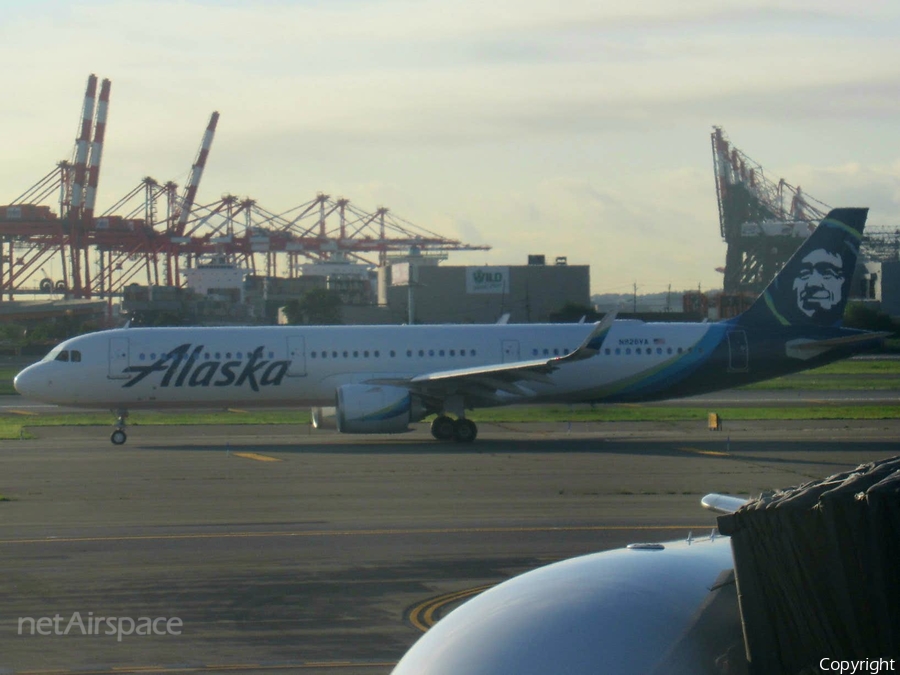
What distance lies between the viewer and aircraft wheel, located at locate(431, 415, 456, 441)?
2411 cm

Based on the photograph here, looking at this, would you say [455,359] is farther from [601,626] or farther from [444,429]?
[601,626]

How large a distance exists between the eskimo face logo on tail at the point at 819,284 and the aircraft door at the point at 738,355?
1778mm

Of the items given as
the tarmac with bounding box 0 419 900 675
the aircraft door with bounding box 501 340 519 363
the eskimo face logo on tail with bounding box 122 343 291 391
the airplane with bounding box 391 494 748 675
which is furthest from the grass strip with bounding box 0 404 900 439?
the airplane with bounding box 391 494 748 675

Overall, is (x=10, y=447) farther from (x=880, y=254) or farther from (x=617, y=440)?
(x=880, y=254)

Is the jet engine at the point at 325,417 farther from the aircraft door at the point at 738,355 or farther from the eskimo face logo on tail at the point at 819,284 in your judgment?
the eskimo face logo on tail at the point at 819,284

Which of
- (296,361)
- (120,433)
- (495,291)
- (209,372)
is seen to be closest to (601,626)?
(296,361)

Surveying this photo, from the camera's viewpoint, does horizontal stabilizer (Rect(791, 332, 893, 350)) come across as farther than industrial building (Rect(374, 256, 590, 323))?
No

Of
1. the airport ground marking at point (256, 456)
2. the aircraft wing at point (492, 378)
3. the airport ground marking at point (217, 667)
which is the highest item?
the aircraft wing at point (492, 378)

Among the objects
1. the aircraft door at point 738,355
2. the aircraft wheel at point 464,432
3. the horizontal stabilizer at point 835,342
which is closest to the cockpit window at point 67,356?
the aircraft wheel at point 464,432

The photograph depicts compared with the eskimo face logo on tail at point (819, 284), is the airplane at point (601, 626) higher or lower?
lower

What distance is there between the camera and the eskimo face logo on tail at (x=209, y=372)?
79.9 ft
